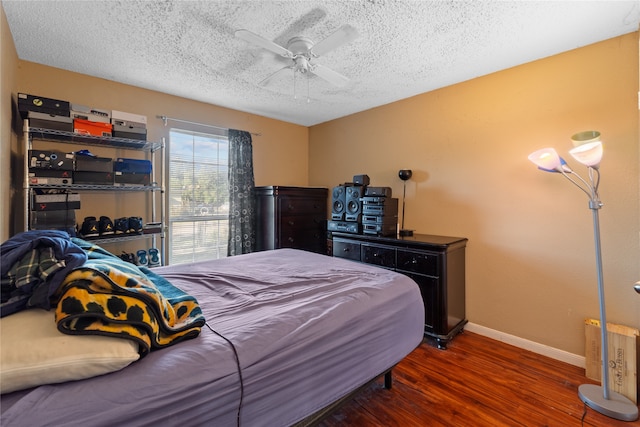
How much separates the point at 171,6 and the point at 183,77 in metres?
1.08

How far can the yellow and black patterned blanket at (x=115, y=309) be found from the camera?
2.50 feet

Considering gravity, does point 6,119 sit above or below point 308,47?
below

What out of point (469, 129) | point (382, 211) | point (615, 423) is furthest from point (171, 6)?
point (615, 423)

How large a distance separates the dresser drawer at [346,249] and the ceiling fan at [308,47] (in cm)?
168

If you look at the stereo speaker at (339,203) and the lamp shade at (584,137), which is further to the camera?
the stereo speaker at (339,203)

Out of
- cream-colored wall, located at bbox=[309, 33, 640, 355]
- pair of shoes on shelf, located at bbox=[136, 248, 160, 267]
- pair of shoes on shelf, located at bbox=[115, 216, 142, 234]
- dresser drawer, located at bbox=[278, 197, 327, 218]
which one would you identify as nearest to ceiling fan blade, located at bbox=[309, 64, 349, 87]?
cream-colored wall, located at bbox=[309, 33, 640, 355]

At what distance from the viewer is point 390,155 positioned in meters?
3.46

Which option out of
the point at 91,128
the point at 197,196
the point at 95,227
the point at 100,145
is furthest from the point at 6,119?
the point at 197,196

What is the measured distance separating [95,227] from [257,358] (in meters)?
2.49

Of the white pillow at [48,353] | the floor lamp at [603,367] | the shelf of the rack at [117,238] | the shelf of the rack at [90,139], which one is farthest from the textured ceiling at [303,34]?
the white pillow at [48,353]

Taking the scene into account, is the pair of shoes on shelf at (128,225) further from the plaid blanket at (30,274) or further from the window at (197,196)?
the plaid blanket at (30,274)

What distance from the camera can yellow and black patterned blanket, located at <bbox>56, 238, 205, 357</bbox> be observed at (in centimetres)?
76

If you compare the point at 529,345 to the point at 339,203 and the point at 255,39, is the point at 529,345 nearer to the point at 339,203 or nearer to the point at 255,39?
the point at 339,203

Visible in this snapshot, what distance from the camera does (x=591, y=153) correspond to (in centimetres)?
169
